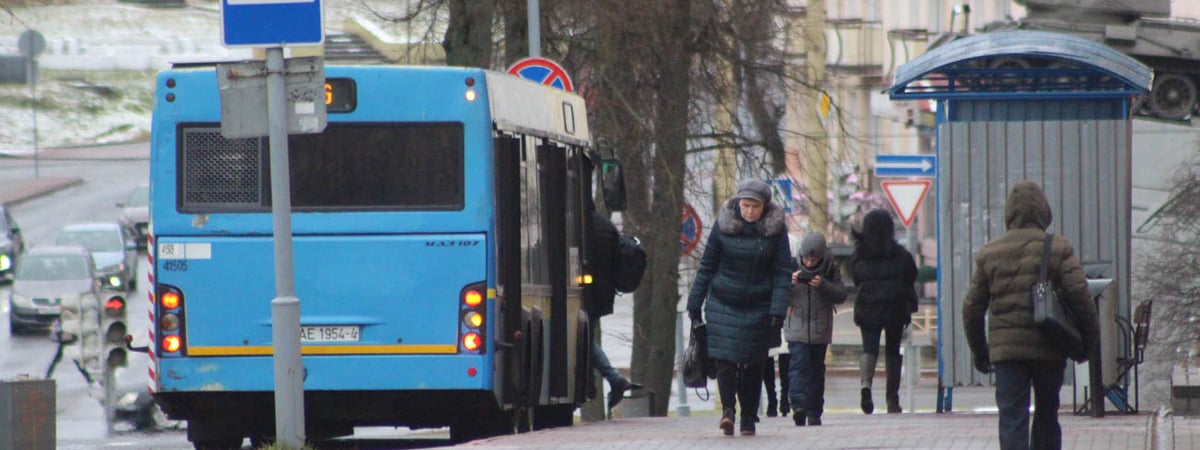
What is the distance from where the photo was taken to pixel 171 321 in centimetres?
1248

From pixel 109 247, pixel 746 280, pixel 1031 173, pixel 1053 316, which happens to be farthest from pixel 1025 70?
pixel 109 247

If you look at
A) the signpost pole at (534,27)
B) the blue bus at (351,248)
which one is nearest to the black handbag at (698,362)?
the blue bus at (351,248)

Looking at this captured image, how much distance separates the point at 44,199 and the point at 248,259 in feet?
171

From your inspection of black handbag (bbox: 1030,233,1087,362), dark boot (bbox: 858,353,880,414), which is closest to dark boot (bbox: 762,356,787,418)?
dark boot (bbox: 858,353,880,414)

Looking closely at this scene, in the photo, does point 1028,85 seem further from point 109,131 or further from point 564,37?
point 109,131

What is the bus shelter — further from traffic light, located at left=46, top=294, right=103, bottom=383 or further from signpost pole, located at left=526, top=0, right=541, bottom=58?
traffic light, located at left=46, top=294, right=103, bottom=383

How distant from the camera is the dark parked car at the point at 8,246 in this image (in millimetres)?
44500

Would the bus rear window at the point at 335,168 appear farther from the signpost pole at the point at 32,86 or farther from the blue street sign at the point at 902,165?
the signpost pole at the point at 32,86

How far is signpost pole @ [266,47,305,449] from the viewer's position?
10.7m

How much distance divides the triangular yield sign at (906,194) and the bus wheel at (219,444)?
547 inches

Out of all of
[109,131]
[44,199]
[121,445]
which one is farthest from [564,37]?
[109,131]

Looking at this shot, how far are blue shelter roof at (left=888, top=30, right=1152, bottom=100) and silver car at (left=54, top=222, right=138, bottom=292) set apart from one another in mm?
28492

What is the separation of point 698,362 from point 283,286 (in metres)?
2.70

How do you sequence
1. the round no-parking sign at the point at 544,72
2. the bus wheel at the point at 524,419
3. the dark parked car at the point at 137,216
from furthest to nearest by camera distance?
the dark parked car at the point at 137,216 → the round no-parking sign at the point at 544,72 → the bus wheel at the point at 524,419
